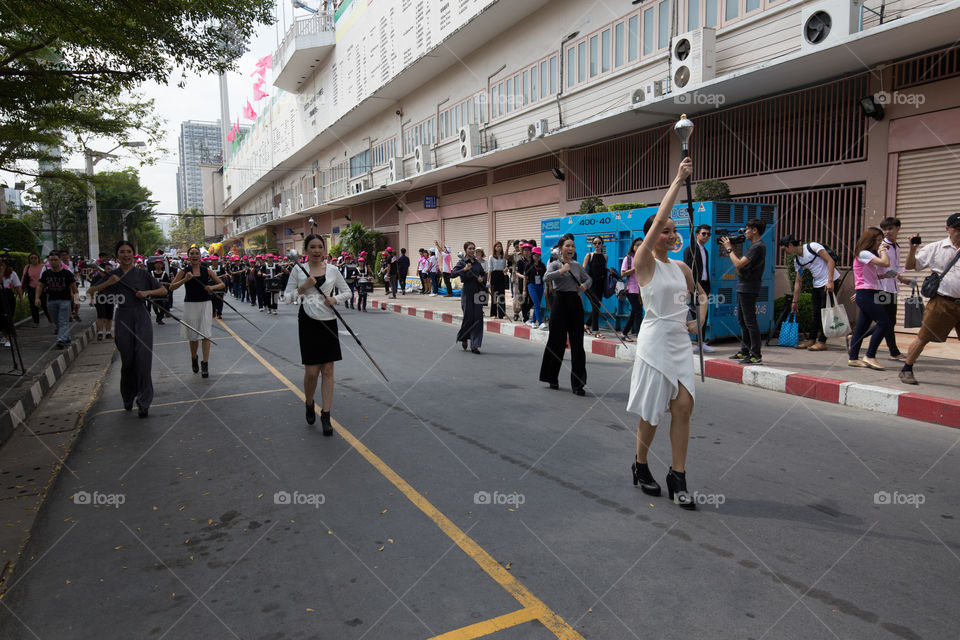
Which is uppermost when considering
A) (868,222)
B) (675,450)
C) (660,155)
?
(660,155)

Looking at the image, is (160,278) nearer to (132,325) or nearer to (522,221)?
(522,221)

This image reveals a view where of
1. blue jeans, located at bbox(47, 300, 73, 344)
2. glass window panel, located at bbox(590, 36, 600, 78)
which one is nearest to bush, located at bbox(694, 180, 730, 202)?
glass window panel, located at bbox(590, 36, 600, 78)

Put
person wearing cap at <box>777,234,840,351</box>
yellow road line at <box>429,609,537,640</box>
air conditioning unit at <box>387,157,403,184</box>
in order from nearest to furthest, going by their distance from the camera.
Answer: yellow road line at <box>429,609,537,640</box> < person wearing cap at <box>777,234,840,351</box> < air conditioning unit at <box>387,157,403,184</box>

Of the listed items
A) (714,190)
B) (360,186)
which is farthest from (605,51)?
(360,186)

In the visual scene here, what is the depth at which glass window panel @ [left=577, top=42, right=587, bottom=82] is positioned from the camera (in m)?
16.3

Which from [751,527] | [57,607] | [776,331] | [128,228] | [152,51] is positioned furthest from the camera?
[128,228]

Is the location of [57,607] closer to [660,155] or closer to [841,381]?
[841,381]

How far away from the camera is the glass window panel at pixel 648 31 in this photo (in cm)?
1399

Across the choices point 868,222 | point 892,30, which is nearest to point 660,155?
point 868,222

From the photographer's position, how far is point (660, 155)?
14781 mm

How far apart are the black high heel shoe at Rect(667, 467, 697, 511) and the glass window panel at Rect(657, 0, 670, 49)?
12321 millimetres

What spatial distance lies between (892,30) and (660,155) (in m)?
6.35

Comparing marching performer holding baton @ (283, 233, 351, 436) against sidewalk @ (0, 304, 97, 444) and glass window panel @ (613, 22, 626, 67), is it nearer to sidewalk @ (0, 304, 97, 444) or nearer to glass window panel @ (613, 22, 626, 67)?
sidewalk @ (0, 304, 97, 444)

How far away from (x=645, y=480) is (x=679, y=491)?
25cm
